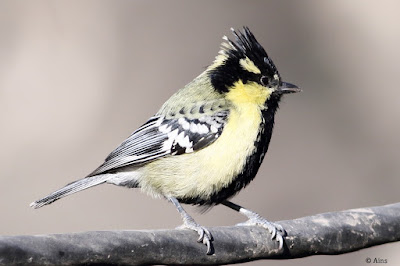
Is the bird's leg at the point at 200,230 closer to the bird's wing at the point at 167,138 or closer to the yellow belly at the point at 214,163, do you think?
the yellow belly at the point at 214,163

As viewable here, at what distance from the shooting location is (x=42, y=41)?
705 cm

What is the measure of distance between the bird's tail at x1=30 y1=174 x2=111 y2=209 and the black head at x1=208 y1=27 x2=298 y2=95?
0.83 m

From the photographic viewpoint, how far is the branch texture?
8.38 feet

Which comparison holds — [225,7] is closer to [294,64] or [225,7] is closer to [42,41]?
[294,64]

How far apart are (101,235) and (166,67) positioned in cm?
418

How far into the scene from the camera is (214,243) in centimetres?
312

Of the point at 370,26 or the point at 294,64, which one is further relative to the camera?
the point at 370,26

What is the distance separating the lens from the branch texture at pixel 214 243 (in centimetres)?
255

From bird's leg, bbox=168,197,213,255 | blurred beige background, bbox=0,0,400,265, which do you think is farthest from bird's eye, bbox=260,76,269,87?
blurred beige background, bbox=0,0,400,265

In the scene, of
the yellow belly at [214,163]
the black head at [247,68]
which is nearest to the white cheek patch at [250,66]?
the black head at [247,68]

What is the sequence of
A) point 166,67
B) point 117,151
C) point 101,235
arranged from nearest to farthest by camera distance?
point 101,235
point 117,151
point 166,67

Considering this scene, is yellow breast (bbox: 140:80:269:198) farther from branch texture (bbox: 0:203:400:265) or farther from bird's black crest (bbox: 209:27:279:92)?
branch texture (bbox: 0:203:400:265)

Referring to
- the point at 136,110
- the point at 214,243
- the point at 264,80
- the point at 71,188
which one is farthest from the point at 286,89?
the point at 136,110

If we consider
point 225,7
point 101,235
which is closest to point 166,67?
point 225,7
